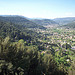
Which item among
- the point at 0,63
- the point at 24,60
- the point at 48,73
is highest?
the point at 0,63

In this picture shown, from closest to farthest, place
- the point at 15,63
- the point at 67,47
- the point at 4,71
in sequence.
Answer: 1. the point at 4,71
2. the point at 15,63
3. the point at 67,47

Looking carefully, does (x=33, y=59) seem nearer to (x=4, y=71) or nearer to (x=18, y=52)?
(x=18, y=52)

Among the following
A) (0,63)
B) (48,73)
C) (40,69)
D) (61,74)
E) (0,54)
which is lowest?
(61,74)

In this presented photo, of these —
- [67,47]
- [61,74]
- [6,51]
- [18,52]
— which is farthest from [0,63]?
[67,47]

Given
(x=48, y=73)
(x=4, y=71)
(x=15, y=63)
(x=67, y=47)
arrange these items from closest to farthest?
(x=4, y=71)
(x=15, y=63)
(x=48, y=73)
(x=67, y=47)

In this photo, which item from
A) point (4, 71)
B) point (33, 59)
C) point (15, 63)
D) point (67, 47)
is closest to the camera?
point (4, 71)

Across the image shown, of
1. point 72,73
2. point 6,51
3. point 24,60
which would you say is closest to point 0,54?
point 6,51

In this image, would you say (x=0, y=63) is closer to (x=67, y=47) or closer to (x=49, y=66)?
(x=49, y=66)

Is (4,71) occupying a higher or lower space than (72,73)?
higher

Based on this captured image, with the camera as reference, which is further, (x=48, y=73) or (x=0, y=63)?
(x=48, y=73)
